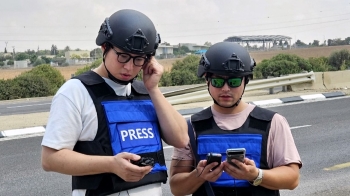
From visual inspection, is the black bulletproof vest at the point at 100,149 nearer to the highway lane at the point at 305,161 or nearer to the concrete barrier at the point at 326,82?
the highway lane at the point at 305,161

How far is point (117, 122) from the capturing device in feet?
6.80

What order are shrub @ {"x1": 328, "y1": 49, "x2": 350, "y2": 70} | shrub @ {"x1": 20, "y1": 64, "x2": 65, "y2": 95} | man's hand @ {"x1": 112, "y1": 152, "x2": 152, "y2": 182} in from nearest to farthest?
man's hand @ {"x1": 112, "y1": 152, "x2": 152, "y2": 182}, shrub @ {"x1": 20, "y1": 64, "x2": 65, "y2": 95}, shrub @ {"x1": 328, "y1": 49, "x2": 350, "y2": 70}

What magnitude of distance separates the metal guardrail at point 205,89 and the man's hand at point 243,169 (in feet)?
33.0

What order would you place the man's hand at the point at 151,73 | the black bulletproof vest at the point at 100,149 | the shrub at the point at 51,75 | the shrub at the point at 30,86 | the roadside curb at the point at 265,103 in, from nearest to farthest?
1. the black bulletproof vest at the point at 100,149
2. the man's hand at the point at 151,73
3. the roadside curb at the point at 265,103
4. the shrub at the point at 30,86
5. the shrub at the point at 51,75

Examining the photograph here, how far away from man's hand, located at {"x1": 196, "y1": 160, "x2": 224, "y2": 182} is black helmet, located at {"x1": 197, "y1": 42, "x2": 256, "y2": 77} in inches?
21.5

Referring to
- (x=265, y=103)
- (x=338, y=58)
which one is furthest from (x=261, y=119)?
(x=338, y=58)

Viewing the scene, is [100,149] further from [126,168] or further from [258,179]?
[258,179]

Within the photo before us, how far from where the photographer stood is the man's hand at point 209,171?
6.96ft

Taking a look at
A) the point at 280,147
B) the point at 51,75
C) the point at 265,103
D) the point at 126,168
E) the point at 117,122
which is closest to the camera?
the point at 126,168

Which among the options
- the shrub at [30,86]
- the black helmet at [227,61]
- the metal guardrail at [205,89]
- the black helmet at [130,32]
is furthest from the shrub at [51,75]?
the black helmet at [130,32]

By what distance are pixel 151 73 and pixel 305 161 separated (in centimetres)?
522

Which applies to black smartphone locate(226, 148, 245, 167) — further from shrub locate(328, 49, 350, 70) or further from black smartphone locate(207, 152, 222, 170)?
shrub locate(328, 49, 350, 70)

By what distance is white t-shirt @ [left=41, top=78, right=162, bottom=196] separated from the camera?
195 centimetres

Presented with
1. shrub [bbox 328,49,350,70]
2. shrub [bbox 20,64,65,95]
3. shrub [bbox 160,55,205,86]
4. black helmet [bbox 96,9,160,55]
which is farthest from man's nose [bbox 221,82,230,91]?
shrub [bbox 328,49,350,70]
